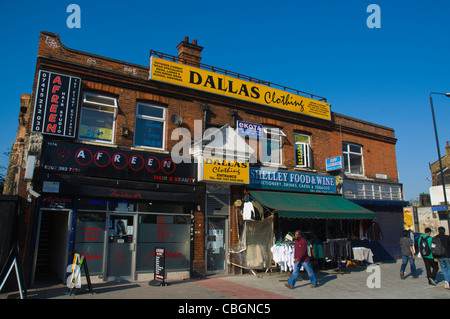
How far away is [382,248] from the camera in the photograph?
724 inches

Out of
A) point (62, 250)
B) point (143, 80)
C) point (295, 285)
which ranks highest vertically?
point (143, 80)

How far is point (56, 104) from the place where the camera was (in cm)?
1097

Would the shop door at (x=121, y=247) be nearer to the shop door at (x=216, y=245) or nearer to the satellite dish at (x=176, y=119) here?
the shop door at (x=216, y=245)

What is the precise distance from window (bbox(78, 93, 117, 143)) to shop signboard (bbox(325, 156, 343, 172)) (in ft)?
35.1

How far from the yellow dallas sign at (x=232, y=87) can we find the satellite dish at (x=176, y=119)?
1.34 m

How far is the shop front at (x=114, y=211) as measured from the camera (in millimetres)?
10609

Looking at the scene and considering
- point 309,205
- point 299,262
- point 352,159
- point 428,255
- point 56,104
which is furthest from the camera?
point 352,159

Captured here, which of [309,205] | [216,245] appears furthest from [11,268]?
[309,205]

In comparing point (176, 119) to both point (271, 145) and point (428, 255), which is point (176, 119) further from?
point (428, 255)

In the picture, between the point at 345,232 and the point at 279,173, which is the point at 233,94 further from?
the point at 345,232

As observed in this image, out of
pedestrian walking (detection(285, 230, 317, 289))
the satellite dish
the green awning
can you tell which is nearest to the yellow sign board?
the green awning

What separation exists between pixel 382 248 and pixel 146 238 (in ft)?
43.5

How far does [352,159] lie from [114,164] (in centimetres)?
1333
